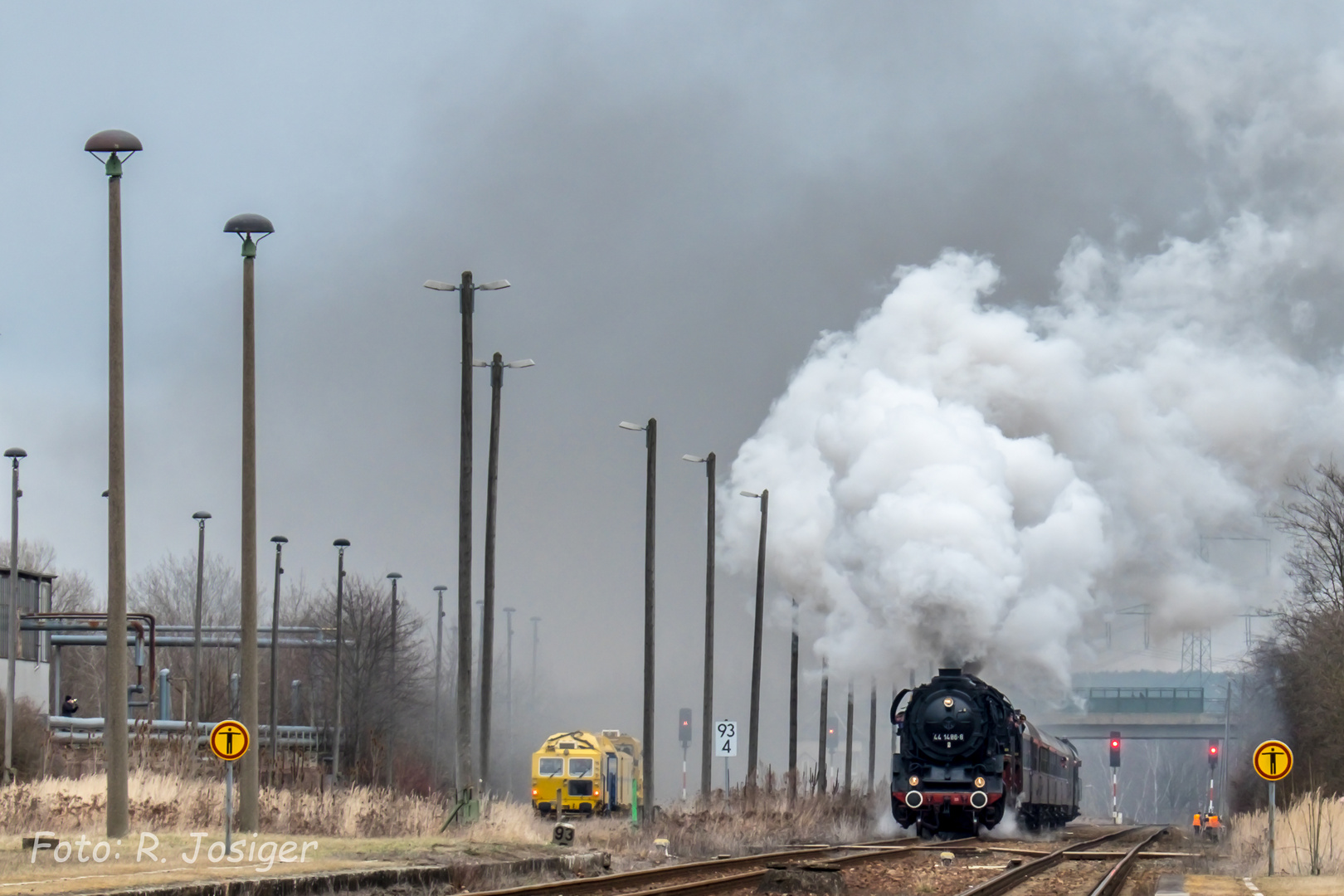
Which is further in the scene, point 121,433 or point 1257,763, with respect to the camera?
point 1257,763

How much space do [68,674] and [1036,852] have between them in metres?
72.6

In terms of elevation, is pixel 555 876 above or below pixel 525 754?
above

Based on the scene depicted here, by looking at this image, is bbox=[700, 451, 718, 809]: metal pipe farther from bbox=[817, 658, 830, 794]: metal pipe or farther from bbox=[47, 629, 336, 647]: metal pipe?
bbox=[47, 629, 336, 647]: metal pipe

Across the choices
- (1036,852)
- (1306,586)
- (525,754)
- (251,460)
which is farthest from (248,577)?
(525,754)

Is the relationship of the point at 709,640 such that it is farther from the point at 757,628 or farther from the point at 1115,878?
the point at 1115,878

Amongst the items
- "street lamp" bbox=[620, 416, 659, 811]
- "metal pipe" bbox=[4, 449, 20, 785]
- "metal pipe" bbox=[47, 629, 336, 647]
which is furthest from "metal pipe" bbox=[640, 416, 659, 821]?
"metal pipe" bbox=[47, 629, 336, 647]

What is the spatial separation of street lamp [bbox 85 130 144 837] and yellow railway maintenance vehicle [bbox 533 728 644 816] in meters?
31.7

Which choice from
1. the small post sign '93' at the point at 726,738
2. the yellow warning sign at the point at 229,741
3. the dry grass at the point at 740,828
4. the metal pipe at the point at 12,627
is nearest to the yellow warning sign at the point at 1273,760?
the dry grass at the point at 740,828

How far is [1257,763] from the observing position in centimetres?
2525

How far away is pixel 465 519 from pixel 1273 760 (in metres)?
15.7

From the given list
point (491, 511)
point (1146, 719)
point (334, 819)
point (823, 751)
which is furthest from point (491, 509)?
point (1146, 719)

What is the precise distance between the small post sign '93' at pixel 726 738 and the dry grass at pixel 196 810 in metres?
12.6

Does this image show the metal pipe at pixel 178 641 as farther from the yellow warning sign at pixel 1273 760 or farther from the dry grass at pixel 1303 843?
the yellow warning sign at pixel 1273 760

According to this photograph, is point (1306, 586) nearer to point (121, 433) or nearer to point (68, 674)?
point (121, 433)
